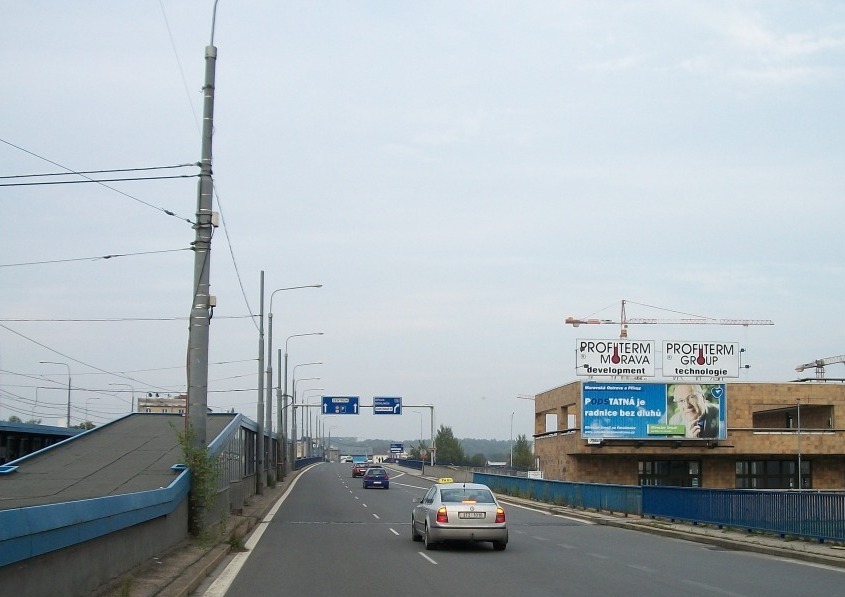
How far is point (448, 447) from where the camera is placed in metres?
180

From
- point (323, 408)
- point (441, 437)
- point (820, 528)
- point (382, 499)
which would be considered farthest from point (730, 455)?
point (441, 437)

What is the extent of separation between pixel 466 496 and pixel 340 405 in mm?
69307

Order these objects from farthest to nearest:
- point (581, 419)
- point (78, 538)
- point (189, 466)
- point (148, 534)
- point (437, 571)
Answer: point (581, 419) < point (189, 466) < point (437, 571) < point (148, 534) < point (78, 538)

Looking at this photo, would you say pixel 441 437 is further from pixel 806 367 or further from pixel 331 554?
pixel 331 554

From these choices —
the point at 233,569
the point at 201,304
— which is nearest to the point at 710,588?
the point at 233,569

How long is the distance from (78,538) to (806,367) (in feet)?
440

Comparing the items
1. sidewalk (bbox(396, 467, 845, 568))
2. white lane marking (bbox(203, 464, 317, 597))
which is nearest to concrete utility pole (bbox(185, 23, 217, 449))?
white lane marking (bbox(203, 464, 317, 597))

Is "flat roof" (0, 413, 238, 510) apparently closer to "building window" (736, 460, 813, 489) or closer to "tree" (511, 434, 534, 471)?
"building window" (736, 460, 813, 489)

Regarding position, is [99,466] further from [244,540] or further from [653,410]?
[653,410]

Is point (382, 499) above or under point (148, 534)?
under

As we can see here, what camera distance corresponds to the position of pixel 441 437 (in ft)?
608

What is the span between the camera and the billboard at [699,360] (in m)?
63.0

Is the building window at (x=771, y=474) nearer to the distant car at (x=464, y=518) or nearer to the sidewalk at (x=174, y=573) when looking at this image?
the distant car at (x=464, y=518)

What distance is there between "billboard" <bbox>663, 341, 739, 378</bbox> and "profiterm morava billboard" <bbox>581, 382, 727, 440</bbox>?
43.0 inches
